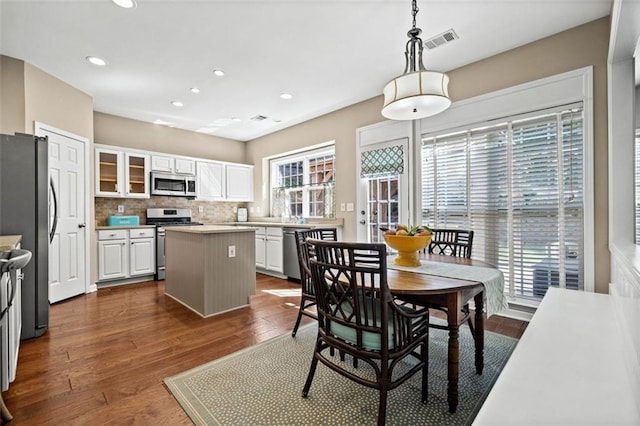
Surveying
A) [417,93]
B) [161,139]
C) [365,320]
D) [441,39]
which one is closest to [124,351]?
[365,320]

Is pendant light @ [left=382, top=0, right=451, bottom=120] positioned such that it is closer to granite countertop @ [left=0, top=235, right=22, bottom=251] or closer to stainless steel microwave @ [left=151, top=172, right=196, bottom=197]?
granite countertop @ [left=0, top=235, right=22, bottom=251]

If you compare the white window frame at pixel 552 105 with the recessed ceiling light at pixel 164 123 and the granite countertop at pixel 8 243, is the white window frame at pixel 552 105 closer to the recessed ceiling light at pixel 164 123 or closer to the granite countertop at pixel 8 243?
the granite countertop at pixel 8 243

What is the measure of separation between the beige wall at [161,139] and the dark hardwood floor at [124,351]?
2667mm

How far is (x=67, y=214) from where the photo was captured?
3717 millimetres

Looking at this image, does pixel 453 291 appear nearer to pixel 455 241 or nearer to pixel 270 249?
pixel 455 241

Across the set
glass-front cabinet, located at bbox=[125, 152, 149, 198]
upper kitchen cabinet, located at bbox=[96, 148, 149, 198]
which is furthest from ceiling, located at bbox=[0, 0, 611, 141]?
glass-front cabinet, located at bbox=[125, 152, 149, 198]

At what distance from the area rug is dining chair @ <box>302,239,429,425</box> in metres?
0.13

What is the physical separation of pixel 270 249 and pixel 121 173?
268cm

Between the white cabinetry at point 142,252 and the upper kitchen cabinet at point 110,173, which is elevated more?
the upper kitchen cabinet at point 110,173

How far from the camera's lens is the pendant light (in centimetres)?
187

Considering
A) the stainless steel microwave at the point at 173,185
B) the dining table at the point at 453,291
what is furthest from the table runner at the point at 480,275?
the stainless steel microwave at the point at 173,185

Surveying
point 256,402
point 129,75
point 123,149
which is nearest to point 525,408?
point 256,402

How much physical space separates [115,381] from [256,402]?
3.29 feet

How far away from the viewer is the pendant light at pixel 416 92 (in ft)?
6.14
